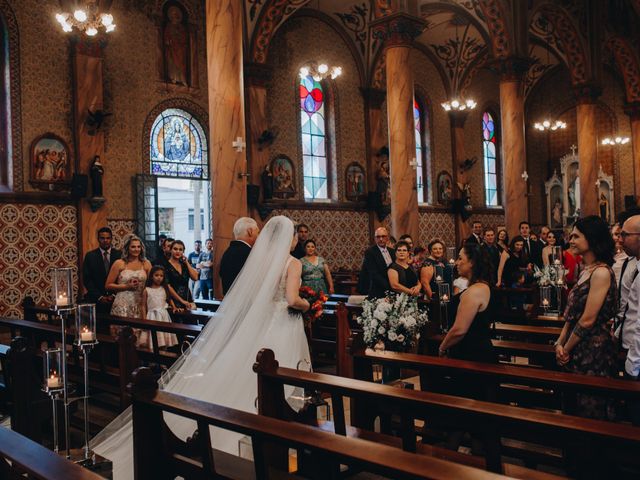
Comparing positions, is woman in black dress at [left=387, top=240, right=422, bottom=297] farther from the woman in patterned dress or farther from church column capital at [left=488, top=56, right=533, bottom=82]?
church column capital at [left=488, top=56, right=533, bottom=82]

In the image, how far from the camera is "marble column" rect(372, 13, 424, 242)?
493 inches

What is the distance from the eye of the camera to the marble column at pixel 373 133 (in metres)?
18.3

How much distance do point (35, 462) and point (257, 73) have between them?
46.1 ft

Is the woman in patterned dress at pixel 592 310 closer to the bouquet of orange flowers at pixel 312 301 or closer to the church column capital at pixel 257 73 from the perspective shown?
the bouquet of orange flowers at pixel 312 301

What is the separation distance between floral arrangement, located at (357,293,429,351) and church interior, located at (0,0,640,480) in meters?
0.41

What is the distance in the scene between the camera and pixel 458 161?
69.9 feet

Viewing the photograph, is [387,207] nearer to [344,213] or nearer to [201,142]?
[344,213]

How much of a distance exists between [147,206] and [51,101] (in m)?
2.80

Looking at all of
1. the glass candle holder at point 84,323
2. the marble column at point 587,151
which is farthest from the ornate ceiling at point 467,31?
the glass candle holder at point 84,323

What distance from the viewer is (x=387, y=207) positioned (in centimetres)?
1808

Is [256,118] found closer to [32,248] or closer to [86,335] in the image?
[32,248]

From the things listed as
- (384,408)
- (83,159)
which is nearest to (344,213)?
(83,159)

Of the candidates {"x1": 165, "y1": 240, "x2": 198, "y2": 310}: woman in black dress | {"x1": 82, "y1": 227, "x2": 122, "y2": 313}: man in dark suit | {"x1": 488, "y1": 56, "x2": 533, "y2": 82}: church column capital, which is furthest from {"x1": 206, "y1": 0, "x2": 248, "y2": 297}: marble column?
{"x1": 488, "y1": 56, "x2": 533, "y2": 82}: church column capital

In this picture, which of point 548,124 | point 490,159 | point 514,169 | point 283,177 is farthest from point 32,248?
point 548,124
